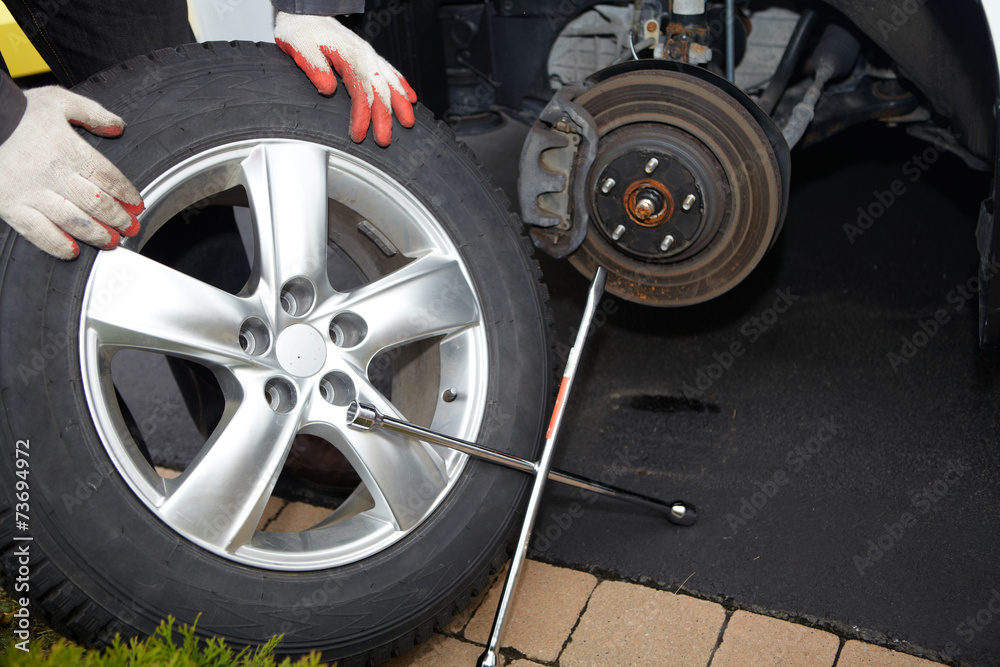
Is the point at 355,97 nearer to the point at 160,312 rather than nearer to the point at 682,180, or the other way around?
the point at 160,312

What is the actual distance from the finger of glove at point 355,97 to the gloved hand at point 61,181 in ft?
1.57

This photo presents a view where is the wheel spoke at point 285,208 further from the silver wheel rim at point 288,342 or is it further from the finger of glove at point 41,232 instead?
the finger of glove at point 41,232

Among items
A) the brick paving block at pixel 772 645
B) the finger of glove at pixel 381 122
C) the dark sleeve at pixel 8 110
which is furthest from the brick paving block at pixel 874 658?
the dark sleeve at pixel 8 110

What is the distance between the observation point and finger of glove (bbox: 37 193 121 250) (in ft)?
4.46

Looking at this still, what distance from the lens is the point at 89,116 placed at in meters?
1.43

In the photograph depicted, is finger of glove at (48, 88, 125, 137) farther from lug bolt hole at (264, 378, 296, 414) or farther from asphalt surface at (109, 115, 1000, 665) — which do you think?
asphalt surface at (109, 115, 1000, 665)

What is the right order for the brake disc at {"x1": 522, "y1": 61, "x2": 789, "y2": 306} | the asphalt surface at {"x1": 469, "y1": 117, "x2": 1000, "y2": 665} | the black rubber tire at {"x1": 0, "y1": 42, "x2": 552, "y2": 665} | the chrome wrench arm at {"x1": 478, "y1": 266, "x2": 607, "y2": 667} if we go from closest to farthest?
the black rubber tire at {"x1": 0, "y1": 42, "x2": 552, "y2": 665}
the chrome wrench arm at {"x1": 478, "y1": 266, "x2": 607, "y2": 667}
the asphalt surface at {"x1": 469, "y1": 117, "x2": 1000, "y2": 665}
the brake disc at {"x1": 522, "y1": 61, "x2": 789, "y2": 306}

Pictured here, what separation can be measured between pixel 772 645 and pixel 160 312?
57.0 inches

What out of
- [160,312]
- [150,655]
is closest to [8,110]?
[160,312]

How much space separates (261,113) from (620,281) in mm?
1134

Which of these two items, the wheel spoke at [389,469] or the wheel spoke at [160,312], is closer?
the wheel spoke at [160,312]

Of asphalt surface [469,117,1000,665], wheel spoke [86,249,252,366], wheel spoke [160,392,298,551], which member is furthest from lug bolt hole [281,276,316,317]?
asphalt surface [469,117,1000,665]

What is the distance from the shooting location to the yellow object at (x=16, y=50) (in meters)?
2.73

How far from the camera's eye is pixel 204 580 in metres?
1.41
